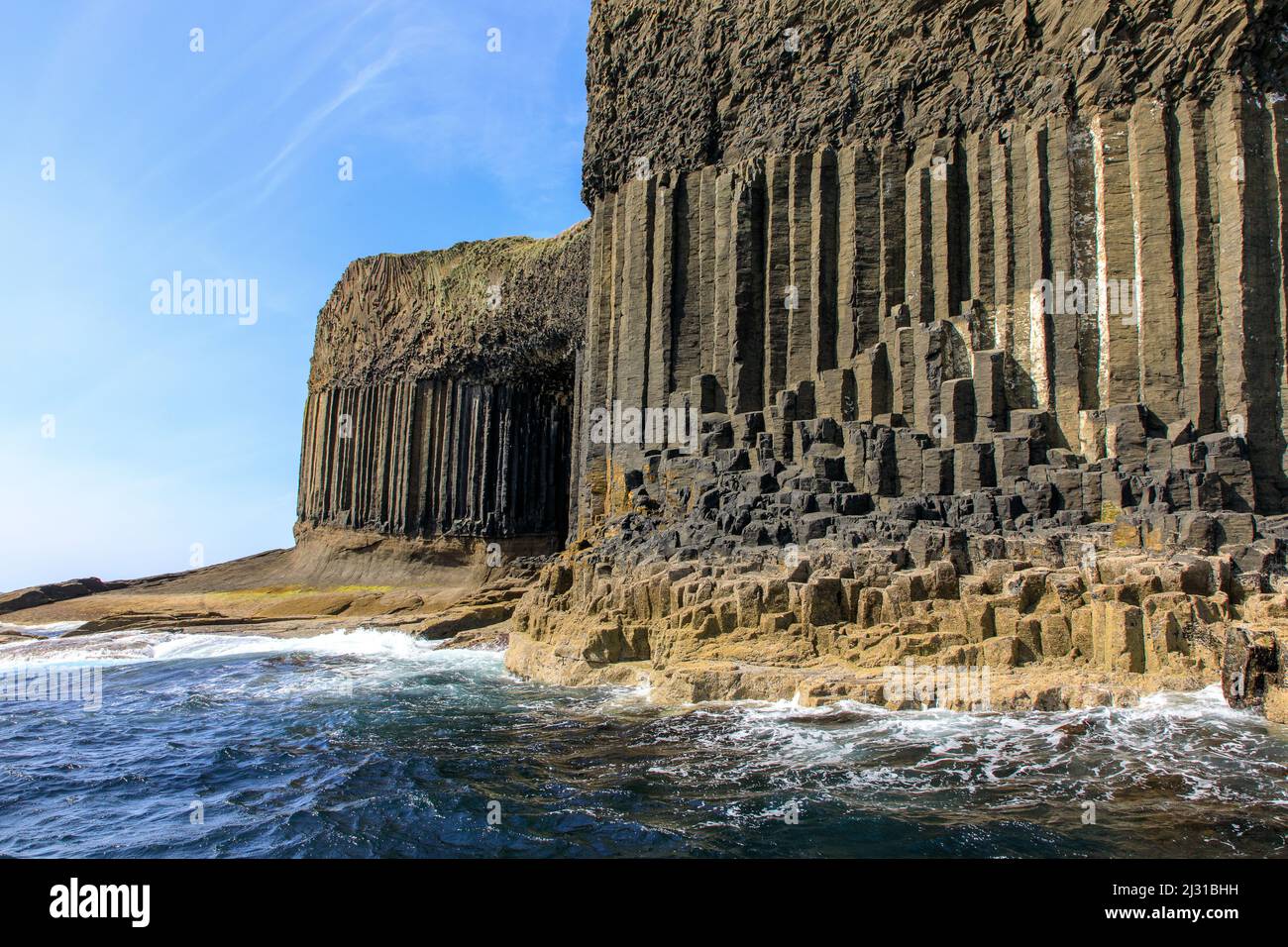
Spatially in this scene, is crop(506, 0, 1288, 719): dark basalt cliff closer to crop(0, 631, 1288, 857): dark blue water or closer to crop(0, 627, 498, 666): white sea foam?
crop(0, 631, 1288, 857): dark blue water

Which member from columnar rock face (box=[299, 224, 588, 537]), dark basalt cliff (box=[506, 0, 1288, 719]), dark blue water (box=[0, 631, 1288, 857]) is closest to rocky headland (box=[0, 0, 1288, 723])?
dark basalt cliff (box=[506, 0, 1288, 719])

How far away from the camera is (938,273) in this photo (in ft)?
73.5

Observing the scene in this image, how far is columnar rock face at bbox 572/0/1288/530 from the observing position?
18469 mm

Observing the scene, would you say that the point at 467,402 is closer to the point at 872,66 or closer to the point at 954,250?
the point at 872,66

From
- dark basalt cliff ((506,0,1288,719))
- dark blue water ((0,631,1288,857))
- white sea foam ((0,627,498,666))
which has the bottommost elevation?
white sea foam ((0,627,498,666))

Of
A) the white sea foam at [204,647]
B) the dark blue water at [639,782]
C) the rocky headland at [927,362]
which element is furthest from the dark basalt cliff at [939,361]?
the white sea foam at [204,647]

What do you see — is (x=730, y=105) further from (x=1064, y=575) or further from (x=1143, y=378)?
(x=1064, y=575)

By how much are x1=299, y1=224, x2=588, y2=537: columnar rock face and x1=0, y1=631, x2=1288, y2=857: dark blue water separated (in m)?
27.1

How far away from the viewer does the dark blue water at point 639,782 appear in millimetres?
8820

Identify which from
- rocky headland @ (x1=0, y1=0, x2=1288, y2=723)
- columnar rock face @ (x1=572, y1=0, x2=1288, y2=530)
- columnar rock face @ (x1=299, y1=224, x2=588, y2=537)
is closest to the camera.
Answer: rocky headland @ (x1=0, y1=0, x2=1288, y2=723)

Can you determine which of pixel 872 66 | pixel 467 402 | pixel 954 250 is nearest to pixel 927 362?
pixel 954 250

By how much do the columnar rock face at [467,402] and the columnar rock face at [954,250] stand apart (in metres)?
14.3
